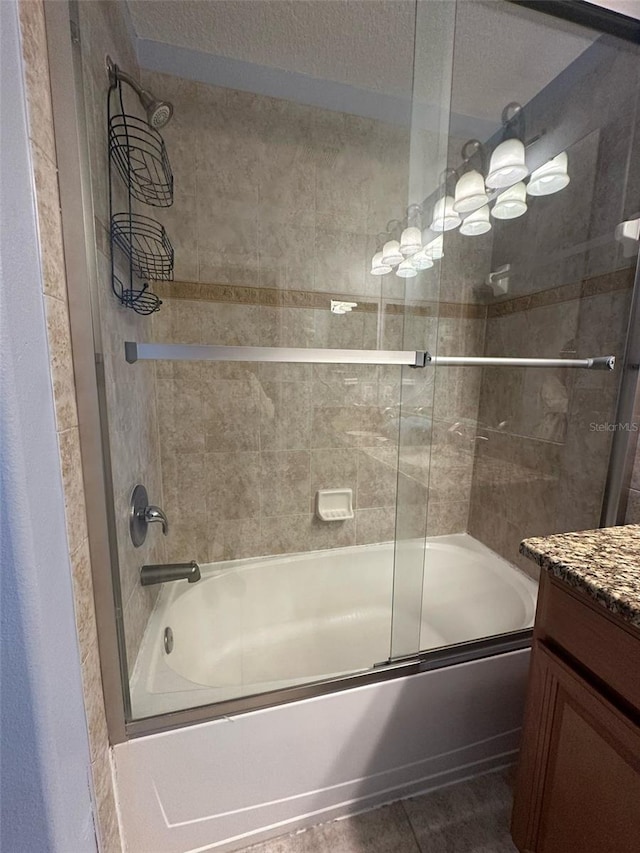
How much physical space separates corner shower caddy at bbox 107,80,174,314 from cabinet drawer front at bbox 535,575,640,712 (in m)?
1.25

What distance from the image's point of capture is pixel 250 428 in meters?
1.59

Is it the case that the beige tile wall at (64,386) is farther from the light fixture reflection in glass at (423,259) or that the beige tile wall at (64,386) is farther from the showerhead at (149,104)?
the light fixture reflection in glass at (423,259)

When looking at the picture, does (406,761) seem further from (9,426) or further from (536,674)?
(9,426)

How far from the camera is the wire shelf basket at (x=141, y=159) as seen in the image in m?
0.97

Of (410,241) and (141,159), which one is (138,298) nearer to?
(141,159)

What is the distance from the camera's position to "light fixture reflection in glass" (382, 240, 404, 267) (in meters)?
1.56

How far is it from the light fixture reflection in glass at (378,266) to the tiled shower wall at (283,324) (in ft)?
0.11

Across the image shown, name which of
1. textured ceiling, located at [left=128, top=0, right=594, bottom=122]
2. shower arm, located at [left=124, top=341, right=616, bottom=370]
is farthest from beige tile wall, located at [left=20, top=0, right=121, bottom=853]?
textured ceiling, located at [left=128, top=0, right=594, bottom=122]

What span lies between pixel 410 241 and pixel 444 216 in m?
0.15

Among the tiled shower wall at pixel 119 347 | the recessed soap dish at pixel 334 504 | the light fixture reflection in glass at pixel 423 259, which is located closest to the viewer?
the tiled shower wall at pixel 119 347

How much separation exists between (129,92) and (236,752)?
1.85 meters

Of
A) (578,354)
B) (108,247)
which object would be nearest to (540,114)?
(578,354)

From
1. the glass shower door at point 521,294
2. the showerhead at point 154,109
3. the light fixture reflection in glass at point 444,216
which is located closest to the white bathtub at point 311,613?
the glass shower door at point 521,294

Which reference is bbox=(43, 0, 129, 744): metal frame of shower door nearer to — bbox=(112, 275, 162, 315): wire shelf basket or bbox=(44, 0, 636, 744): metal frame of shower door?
bbox=(44, 0, 636, 744): metal frame of shower door
